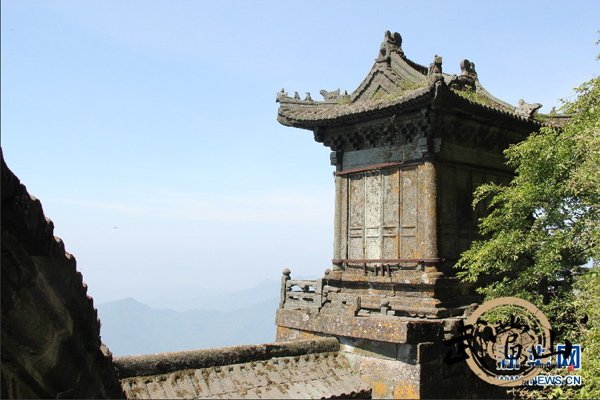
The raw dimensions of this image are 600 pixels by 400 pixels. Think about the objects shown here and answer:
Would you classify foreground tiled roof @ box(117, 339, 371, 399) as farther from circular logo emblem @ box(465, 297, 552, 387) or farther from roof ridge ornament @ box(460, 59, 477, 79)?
roof ridge ornament @ box(460, 59, 477, 79)

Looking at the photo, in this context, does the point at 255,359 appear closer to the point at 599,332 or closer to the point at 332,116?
the point at 599,332

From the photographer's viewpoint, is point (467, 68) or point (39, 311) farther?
point (467, 68)

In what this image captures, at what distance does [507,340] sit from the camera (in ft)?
34.1

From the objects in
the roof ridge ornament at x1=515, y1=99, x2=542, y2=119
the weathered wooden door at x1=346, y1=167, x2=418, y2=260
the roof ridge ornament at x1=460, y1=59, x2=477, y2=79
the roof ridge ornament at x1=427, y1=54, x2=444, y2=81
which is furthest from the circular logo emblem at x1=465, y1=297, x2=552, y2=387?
the roof ridge ornament at x1=460, y1=59, x2=477, y2=79

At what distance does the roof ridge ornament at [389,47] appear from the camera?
15.2 meters

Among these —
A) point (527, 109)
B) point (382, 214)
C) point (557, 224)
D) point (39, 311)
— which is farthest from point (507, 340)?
point (39, 311)

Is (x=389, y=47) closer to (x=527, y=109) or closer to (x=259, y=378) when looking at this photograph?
(x=527, y=109)

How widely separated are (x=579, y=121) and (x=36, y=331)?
11122 mm

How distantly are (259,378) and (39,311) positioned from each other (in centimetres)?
696

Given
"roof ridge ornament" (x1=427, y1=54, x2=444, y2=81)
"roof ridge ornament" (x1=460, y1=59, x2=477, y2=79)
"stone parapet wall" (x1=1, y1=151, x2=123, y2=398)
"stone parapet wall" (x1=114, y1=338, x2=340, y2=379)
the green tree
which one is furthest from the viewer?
"roof ridge ornament" (x1=460, y1=59, x2=477, y2=79)

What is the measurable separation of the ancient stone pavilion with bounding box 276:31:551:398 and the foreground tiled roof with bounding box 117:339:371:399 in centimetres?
107

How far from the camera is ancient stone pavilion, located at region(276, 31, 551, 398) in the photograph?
42.3ft

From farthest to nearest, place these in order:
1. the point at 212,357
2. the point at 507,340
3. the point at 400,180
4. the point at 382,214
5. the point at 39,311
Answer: the point at 382,214
the point at 400,180
the point at 507,340
the point at 212,357
the point at 39,311

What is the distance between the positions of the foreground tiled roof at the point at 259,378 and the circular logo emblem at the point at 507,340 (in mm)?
2332
